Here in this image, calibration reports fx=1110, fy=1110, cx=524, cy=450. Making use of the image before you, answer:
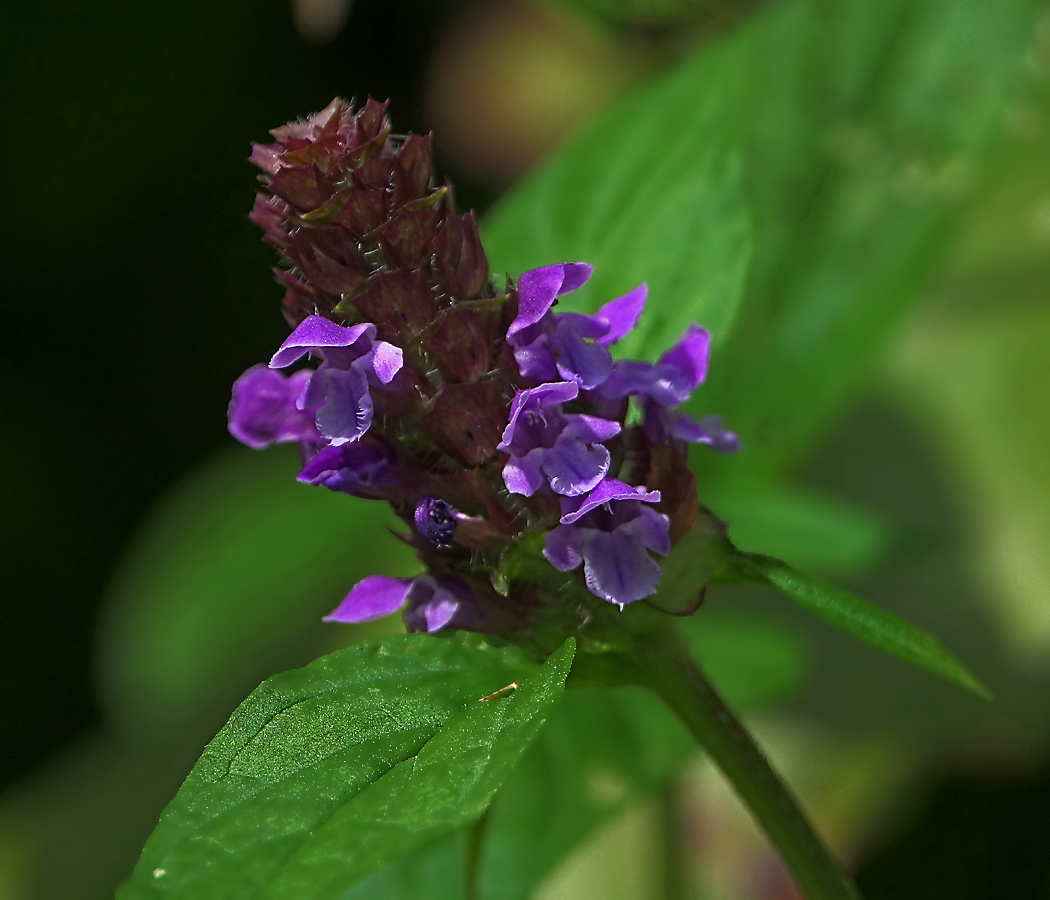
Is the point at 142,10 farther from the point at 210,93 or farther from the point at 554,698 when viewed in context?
the point at 554,698

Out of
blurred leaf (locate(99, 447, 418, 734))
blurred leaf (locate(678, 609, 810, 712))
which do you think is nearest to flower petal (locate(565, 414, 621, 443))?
blurred leaf (locate(678, 609, 810, 712))

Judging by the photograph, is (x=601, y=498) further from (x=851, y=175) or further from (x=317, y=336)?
(x=851, y=175)

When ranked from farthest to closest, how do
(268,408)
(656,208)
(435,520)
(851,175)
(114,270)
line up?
(114,270) → (851,175) → (656,208) → (268,408) → (435,520)

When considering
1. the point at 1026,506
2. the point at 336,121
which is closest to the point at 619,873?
the point at 1026,506

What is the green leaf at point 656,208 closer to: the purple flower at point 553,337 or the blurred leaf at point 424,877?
the purple flower at point 553,337

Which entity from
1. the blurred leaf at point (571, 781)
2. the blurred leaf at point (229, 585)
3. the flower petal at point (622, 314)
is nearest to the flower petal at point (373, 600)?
the flower petal at point (622, 314)

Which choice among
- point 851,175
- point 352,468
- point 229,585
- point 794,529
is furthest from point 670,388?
point 229,585
